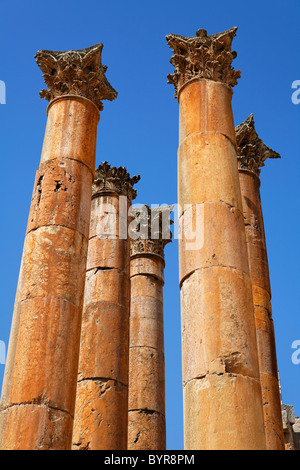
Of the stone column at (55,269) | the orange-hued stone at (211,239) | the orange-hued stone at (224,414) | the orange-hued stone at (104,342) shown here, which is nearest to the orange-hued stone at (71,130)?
the stone column at (55,269)

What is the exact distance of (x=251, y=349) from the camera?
9289mm

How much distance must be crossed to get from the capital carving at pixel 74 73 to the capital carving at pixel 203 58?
85.6 inches

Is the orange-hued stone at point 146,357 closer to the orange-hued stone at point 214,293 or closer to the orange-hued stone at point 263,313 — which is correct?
the orange-hued stone at point 263,313

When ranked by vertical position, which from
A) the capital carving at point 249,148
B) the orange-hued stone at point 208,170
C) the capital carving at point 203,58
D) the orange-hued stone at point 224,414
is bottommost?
the orange-hued stone at point 224,414

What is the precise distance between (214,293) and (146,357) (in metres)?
10.7

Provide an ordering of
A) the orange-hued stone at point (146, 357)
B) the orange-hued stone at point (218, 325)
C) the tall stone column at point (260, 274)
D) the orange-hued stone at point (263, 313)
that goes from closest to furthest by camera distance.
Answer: the orange-hued stone at point (218, 325) → the orange-hued stone at point (263, 313) → the tall stone column at point (260, 274) → the orange-hued stone at point (146, 357)

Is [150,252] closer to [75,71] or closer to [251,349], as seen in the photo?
[75,71]

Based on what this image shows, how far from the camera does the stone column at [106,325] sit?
13.9 m

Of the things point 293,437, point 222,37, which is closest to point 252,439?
point 222,37

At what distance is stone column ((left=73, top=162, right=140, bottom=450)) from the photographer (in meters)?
13.9

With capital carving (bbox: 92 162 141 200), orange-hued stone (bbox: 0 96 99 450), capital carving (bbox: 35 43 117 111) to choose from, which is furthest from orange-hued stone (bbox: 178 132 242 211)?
capital carving (bbox: 92 162 141 200)

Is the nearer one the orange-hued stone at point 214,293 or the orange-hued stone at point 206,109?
the orange-hued stone at point 214,293

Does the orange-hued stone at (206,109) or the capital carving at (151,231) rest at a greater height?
the capital carving at (151,231)

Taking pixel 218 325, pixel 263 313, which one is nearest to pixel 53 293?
pixel 218 325
